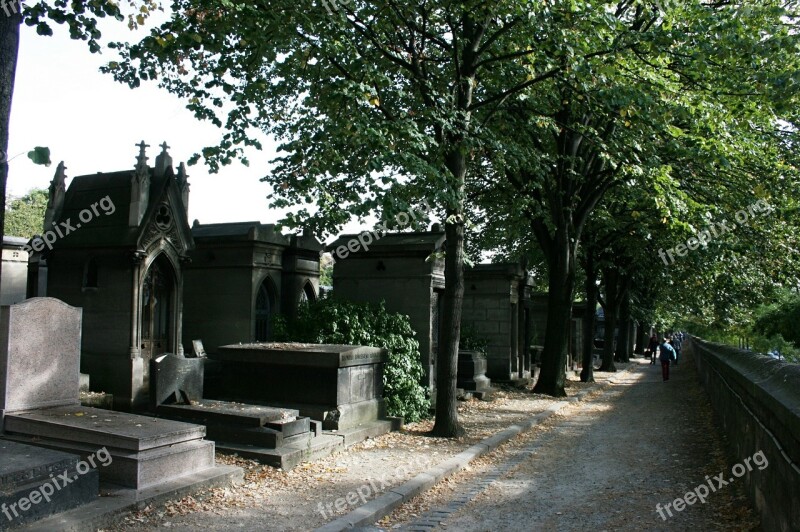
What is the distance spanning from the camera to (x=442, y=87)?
11.5m

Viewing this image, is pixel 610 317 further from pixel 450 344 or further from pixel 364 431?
pixel 364 431

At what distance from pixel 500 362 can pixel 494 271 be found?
8.57ft

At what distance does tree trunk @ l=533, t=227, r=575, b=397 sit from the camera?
16.9m

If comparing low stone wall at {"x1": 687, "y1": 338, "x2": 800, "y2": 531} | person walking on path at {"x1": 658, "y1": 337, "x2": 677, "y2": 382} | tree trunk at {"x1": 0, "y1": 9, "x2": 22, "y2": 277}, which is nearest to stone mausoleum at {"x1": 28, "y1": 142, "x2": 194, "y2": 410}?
tree trunk at {"x1": 0, "y1": 9, "x2": 22, "y2": 277}

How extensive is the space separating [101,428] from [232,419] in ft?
6.69

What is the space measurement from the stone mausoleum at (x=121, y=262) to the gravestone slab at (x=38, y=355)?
3.66 m

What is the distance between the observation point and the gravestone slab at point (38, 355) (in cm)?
688

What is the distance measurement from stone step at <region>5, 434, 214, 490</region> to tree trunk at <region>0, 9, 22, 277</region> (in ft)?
8.11

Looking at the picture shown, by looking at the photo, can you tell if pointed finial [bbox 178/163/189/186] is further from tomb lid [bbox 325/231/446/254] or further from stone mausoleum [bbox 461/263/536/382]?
stone mausoleum [bbox 461/263/536/382]

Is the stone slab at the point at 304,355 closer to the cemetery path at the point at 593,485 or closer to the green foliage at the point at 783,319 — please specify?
the cemetery path at the point at 593,485

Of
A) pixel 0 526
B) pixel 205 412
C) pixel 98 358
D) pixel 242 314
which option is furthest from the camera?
pixel 242 314

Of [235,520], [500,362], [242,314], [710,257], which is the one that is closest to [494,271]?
[500,362]

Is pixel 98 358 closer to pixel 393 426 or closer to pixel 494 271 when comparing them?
pixel 393 426

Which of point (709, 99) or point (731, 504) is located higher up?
point (709, 99)
